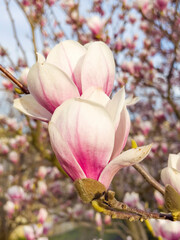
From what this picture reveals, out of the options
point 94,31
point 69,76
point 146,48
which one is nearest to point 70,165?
point 69,76

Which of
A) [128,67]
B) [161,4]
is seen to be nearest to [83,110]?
[161,4]

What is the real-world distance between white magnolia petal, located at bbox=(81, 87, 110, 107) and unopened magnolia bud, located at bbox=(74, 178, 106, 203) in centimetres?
11

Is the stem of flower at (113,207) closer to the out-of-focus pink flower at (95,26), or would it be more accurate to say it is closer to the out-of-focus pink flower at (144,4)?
the out-of-focus pink flower at (95,26)

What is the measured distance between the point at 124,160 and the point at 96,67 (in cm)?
15

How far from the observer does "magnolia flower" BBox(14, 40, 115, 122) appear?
397mm

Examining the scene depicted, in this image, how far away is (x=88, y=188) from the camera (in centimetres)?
37

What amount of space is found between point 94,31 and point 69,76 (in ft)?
5.97

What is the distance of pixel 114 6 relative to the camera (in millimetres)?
2844

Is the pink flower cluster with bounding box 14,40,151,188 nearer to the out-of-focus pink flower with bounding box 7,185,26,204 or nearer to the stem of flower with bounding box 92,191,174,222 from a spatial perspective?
the stem of flower with bounding box 92,191,174,222

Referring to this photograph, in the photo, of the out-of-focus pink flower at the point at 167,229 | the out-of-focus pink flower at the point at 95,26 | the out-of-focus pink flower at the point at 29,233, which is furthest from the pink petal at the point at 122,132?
the out-of-focus pink flower at the point at 95,26

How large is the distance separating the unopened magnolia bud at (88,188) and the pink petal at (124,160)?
0.06ft

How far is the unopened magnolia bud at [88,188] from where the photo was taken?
1.20 feet

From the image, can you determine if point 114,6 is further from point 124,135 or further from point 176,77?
point 124,135

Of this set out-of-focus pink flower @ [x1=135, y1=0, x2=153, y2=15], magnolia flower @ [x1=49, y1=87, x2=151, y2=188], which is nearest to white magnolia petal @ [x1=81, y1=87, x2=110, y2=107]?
magnolia flower @ [x1=49, y1=87, x2=151, y2=188]
